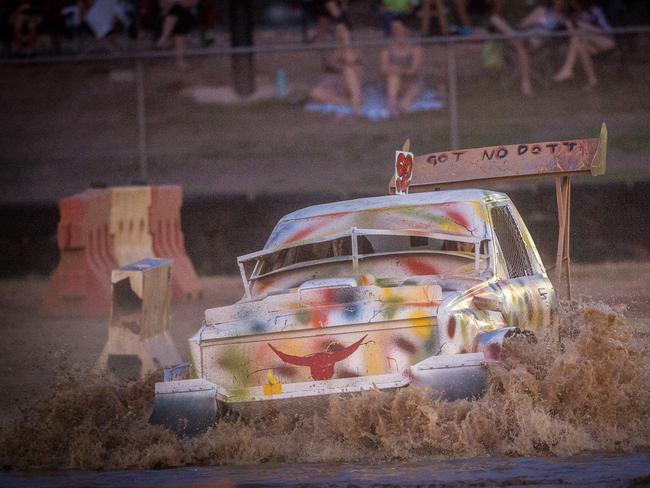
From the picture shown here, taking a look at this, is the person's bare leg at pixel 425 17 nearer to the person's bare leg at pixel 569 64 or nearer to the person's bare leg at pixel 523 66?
the person's bare leg at pixel 523 66

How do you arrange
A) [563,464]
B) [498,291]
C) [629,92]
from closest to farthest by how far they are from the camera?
[563,464] → [498,291] → [629,92]

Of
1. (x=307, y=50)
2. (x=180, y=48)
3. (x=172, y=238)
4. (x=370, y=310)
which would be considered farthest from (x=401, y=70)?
(x=370, y=310)

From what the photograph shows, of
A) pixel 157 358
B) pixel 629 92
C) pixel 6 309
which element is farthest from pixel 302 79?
pixel 157 358

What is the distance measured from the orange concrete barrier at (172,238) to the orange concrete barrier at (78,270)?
1029 mm

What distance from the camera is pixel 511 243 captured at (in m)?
9.95

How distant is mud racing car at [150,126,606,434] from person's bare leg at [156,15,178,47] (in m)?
11.3

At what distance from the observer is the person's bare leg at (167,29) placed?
20.7 metres

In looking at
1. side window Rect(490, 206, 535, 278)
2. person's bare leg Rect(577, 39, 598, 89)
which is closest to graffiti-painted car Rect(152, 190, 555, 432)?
side window Rect(490, 206, 535, 278)

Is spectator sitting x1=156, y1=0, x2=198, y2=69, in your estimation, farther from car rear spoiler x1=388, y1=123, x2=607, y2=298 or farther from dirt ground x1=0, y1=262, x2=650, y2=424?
car rear spoiler x1=388, y1=123, x2=607, y2=298

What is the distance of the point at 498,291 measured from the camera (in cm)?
893

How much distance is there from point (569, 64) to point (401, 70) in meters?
2.24

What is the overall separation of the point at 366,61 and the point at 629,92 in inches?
138

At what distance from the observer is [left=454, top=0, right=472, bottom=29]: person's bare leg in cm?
2092

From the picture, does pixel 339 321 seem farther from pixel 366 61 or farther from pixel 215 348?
pixel 366 61
